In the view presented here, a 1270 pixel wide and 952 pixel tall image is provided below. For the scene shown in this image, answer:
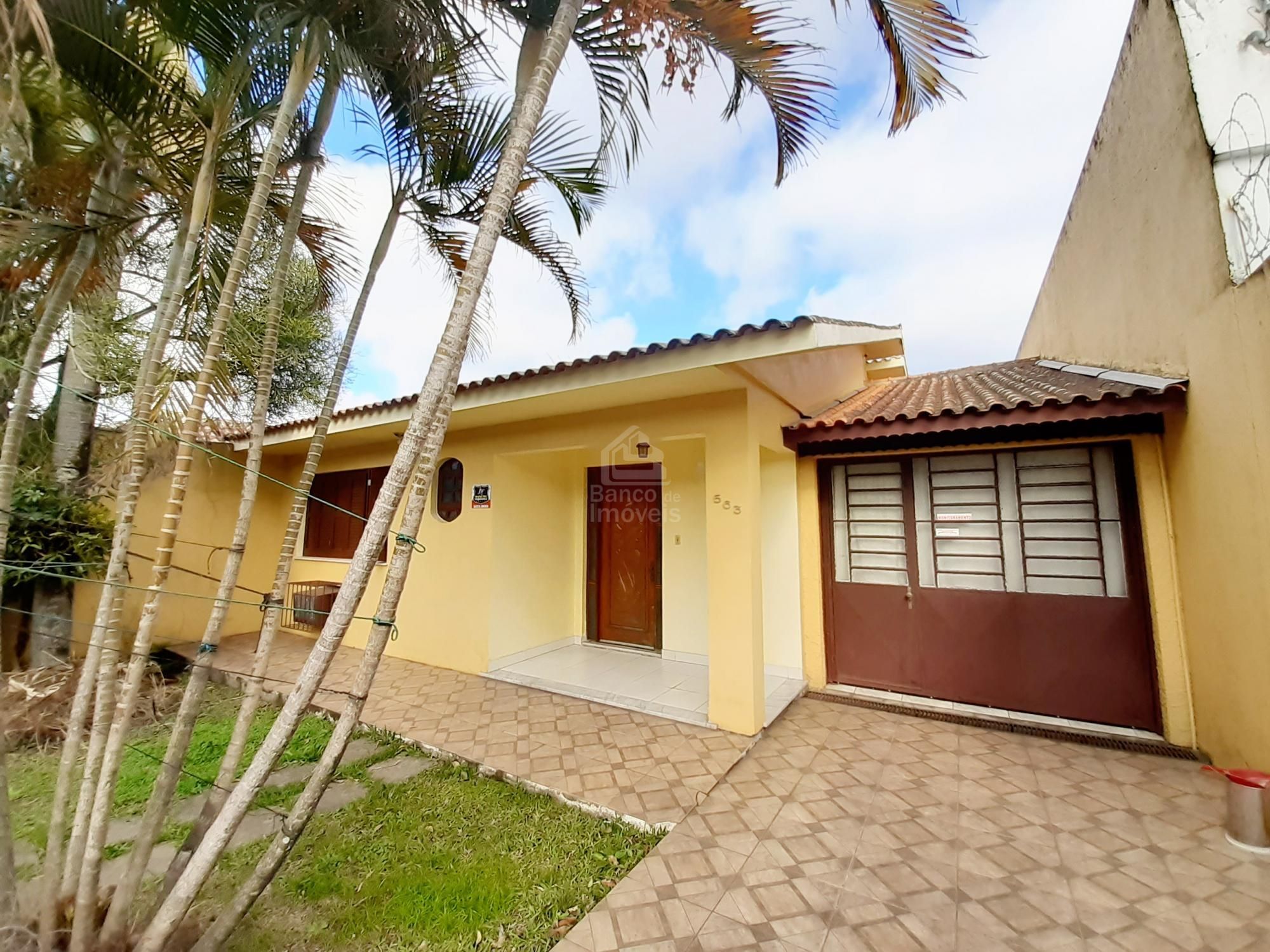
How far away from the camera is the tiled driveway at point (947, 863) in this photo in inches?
110

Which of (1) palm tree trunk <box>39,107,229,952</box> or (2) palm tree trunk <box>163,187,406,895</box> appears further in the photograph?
(2) palm tree trunk <box>163,187,406,895</box>

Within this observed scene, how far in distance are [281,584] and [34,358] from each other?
1842 millimetres

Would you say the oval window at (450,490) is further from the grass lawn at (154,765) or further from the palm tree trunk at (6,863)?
the palm tree trunk at (6,863)

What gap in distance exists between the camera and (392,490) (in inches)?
94.7

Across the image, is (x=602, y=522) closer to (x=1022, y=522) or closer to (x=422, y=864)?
(x=422, y=864)

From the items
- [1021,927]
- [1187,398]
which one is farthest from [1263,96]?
[1021,927]

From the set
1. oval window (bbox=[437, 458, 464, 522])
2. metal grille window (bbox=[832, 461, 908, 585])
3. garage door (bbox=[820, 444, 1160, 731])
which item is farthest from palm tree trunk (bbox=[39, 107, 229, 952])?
metal grille window (bbox=[832, 461, 908, 585])

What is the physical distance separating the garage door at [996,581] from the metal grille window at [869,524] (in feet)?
0.05

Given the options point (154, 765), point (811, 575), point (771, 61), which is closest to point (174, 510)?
point (154, 765)

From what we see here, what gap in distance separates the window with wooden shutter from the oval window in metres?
1.75

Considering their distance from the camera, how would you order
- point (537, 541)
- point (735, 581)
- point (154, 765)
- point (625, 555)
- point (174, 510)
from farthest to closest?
point (625, 555)
point (537, 541)
point (735, 581)
point (154, 765)
point (174, 510)

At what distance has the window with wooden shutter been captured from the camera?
962 centimetres

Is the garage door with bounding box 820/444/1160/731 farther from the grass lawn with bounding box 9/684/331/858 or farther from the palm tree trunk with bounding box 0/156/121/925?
the palm tree trunk with bounding box 0/156/121/925

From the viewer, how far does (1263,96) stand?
4113 mm
